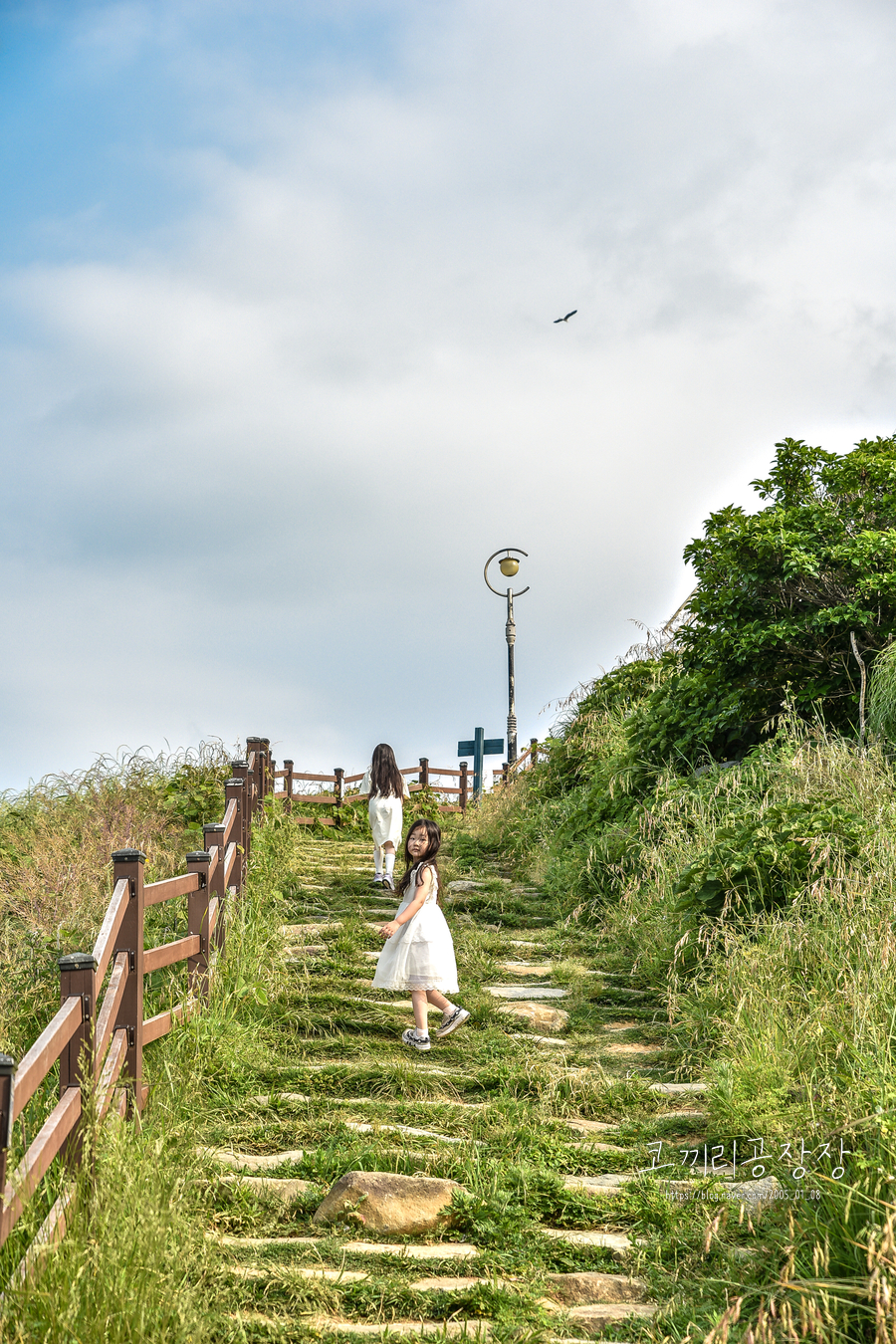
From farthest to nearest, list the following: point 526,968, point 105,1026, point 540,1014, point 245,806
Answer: point 245,806 → point 526,968 → point 540,1014 → point 105,1026

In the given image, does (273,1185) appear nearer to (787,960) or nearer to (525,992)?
(787,960)

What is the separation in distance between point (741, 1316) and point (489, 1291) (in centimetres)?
87

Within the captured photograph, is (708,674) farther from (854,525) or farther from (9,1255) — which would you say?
(9,1255)

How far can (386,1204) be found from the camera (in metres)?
4.25

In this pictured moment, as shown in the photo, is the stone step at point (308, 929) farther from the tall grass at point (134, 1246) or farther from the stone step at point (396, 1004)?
the tall grass at point (134, 1246)

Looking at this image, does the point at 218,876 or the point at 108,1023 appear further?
the point at 218,876

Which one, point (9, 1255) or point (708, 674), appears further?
point (708, 674)

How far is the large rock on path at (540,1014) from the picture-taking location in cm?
706

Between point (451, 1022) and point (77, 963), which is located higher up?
point (77, 963)

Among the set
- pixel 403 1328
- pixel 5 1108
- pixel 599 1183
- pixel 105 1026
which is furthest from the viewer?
pixel 599 1183

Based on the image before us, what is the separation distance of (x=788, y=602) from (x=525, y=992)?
546cm

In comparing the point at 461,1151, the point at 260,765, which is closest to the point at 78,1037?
the point at 461,1151

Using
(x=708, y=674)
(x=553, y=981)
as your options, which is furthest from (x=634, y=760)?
(x=553, y=981)

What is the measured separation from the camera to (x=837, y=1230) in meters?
3.55
